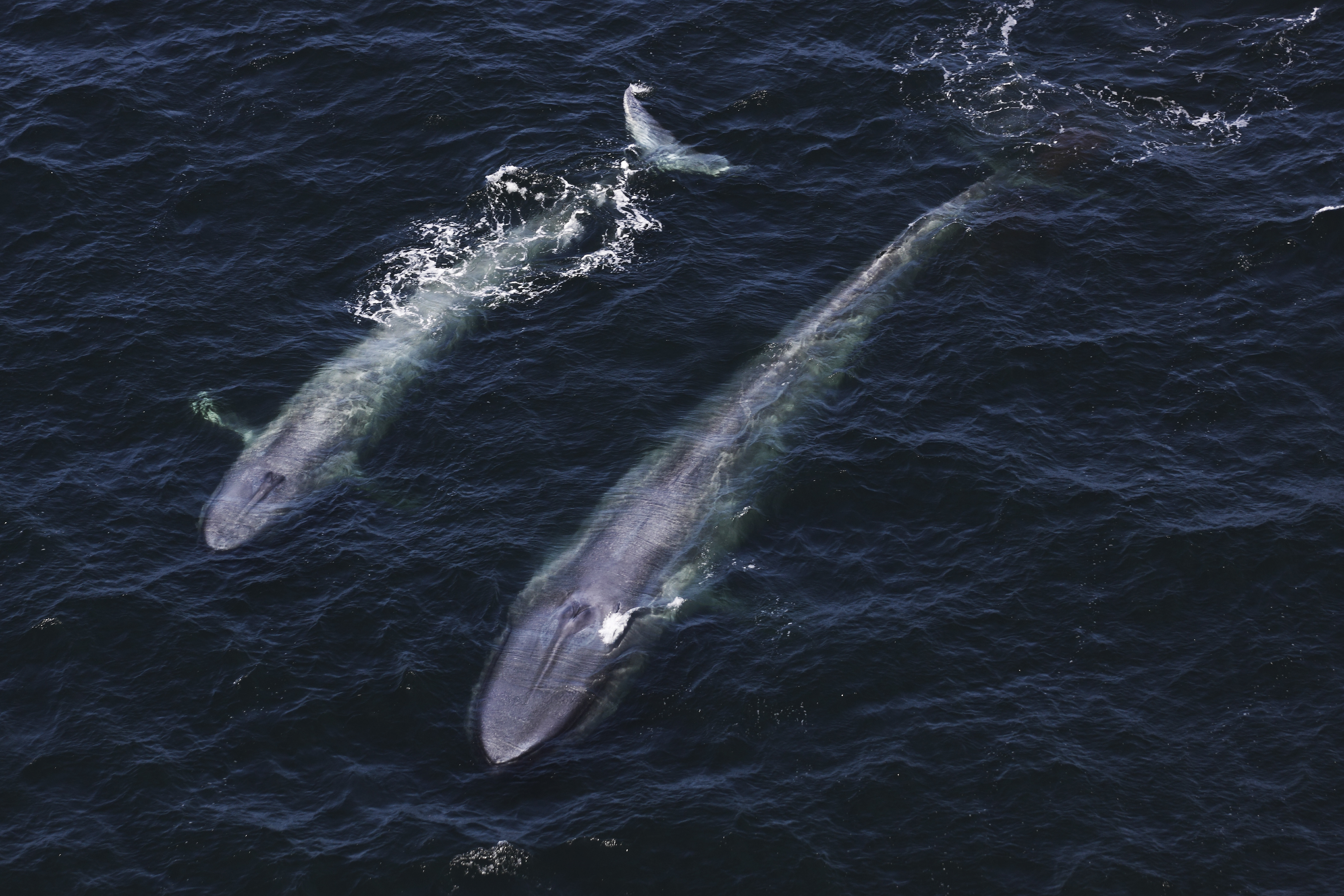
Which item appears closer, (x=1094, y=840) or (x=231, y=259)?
(x=1094, y=840)

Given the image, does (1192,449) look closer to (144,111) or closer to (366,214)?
(366,214)

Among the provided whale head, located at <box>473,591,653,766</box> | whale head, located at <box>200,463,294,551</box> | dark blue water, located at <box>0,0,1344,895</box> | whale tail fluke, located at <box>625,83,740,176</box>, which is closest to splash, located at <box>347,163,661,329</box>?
dark blue water, located at <box>0,0,1344,895</box>

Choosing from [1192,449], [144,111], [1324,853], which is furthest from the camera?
[144,111]

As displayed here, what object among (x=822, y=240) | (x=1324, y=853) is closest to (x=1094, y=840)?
(x=1324, y=853)

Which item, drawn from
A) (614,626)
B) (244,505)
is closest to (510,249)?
(244,505)

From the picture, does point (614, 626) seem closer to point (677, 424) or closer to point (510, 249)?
point (677, 424)

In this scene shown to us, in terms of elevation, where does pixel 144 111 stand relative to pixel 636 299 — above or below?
above

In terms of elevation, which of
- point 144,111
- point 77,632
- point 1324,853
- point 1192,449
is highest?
point 144,111
